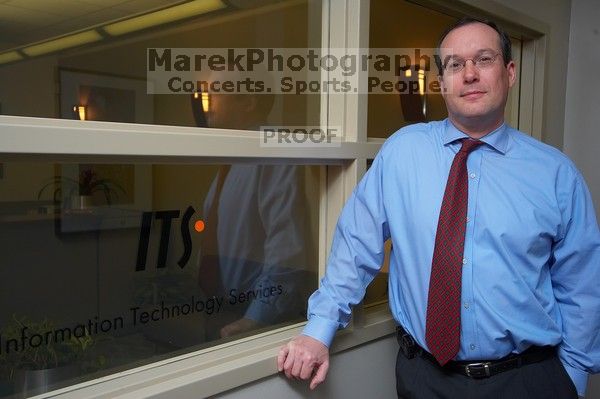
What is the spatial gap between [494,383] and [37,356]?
1.15 meters

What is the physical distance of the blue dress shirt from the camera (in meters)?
1.47

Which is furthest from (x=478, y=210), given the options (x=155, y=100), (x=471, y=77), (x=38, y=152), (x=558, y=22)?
(x=558, y=22)

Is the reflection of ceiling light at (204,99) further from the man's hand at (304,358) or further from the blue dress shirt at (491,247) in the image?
the man's hand at (304,358)

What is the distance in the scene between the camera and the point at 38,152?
1.06 m

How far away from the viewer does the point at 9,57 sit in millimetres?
1127

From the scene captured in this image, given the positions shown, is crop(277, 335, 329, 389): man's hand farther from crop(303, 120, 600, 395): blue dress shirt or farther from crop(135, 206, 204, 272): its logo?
crop(135, 206, 204, 272): its logo

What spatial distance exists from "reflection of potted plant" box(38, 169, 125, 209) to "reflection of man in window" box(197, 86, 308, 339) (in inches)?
11.2

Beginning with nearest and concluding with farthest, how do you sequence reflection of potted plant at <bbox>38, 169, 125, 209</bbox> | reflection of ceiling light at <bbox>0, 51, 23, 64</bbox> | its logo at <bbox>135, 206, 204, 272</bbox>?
reflection of ceiling light at <bbox>0, 51, 23, 64</bbox> → reflection of potted plant at <bbox>38, 169, 125, 209</bbox> → its logo at <bbox>135, 206, 204, 272</bbox>

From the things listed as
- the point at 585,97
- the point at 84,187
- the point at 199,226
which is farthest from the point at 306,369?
the point at 585,97

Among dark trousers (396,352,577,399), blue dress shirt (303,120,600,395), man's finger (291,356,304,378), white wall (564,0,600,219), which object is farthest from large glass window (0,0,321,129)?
white wall (564,0,600,219)

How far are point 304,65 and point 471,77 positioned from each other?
56 cm

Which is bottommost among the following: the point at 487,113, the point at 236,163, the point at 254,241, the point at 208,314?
the point at 208,314

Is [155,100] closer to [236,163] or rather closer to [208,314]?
[236,163]

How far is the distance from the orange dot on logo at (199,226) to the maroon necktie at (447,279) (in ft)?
2.09
